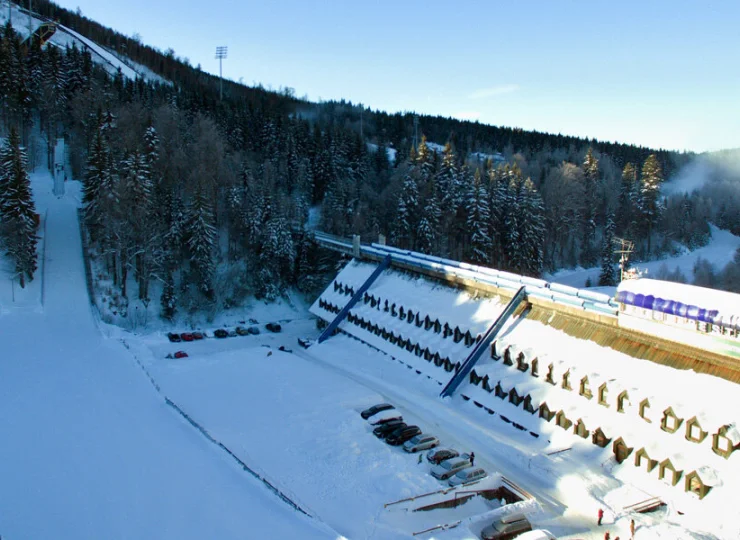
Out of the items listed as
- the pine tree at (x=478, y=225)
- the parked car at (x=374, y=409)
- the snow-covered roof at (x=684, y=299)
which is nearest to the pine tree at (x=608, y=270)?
the pine tree at (x=478, y=225)

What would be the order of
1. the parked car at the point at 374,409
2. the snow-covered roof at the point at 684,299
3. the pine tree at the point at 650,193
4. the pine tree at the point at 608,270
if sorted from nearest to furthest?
the snow-covered roof at the point at 684,299 → the parked car at the point at 374,409 → the pine tree at the point at 608,270 → the pine tree at the point at 650,193

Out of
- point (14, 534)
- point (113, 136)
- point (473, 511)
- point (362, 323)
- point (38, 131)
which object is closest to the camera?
point (14, 534)

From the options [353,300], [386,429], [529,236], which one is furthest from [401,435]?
[529,236]

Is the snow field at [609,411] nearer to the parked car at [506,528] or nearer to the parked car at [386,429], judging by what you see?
the parked car at [506,528]

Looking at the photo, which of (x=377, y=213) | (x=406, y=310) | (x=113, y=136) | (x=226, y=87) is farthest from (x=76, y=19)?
(x=406, y=310)

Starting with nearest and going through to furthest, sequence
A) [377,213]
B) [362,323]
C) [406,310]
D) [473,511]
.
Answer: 1. [473,511]
2. [406,310]
3. [362,323]
4. [377,213]

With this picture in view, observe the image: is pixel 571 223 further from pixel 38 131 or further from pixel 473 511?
pixel 38 131

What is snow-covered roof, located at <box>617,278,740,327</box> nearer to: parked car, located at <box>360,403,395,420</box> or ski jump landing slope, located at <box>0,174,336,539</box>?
parked car, located at <box>360,403,395,420</box>

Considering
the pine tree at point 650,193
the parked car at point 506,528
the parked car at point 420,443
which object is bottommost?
the parked car at point 420,443
